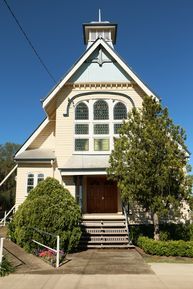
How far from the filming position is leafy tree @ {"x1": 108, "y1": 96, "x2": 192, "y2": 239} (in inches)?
531

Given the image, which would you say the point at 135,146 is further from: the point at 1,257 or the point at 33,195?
the point at 1,257

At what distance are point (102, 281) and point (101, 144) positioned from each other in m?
11.0

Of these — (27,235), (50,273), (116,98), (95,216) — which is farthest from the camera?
(116,98)

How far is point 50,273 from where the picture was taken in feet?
30.6

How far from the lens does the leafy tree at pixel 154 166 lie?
44.3 ft

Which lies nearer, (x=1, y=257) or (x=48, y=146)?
(x=1, y=257)

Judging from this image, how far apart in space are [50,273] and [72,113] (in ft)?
37.6

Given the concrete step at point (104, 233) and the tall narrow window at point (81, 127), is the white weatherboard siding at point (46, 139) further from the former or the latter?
the concrete step at point (104, 233)


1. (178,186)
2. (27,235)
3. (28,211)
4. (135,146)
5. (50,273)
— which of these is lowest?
(50,273)

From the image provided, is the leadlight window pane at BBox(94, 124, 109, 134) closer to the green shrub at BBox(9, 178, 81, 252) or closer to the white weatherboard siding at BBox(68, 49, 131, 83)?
the white weatherboard siding at BBox(68, 49, 131, 83)

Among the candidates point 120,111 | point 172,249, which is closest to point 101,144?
point 120,111

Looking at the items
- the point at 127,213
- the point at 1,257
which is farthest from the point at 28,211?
the point at 127,213

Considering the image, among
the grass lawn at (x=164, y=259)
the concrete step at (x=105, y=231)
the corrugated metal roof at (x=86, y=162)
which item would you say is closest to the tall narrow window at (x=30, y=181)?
the corrugated metal roof at (x=86, y=162)

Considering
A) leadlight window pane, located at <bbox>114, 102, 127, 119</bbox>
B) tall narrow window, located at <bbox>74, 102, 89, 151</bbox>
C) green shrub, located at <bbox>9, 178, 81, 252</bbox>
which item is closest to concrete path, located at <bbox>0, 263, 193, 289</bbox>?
green shrub, located at <bbox>9, 178, 81, 252</bbox>
